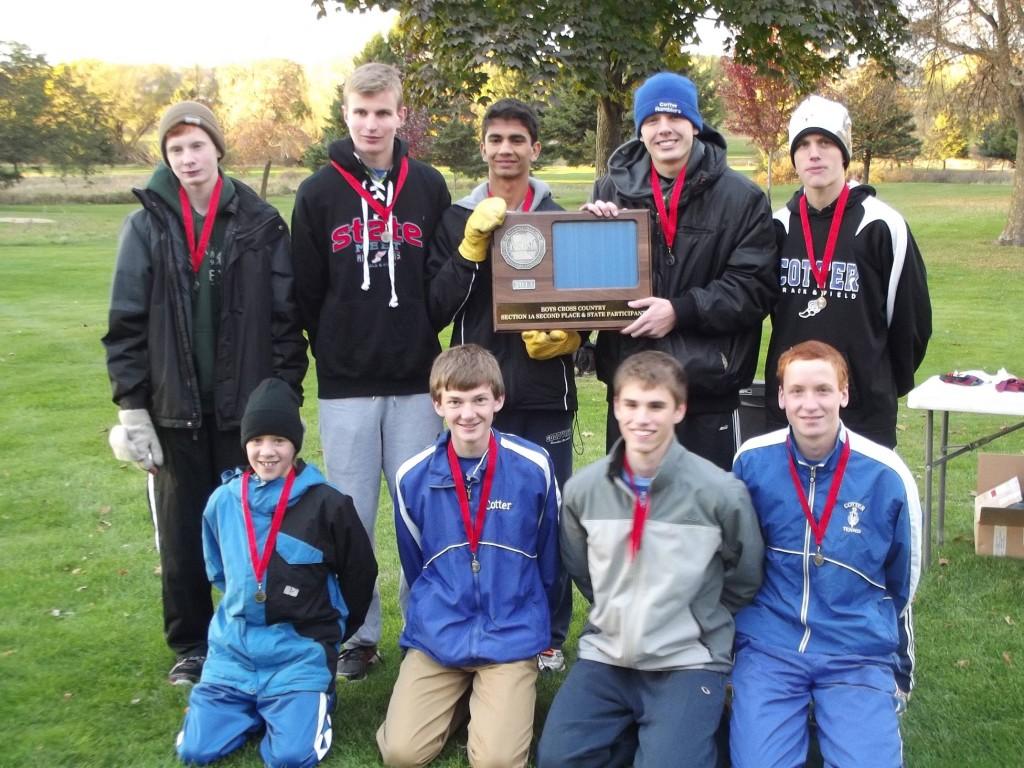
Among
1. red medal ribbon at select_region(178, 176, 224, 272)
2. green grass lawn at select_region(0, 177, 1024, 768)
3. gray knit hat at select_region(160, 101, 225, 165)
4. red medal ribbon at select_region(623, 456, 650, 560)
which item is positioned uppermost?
gray knit hat at select_region(160, 101, 225, 165)

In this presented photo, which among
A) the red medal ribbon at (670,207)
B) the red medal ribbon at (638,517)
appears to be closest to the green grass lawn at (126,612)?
the red medal ribbon at (638,517)

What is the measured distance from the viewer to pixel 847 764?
3.53m

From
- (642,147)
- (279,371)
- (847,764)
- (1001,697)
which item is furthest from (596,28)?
(847,764)

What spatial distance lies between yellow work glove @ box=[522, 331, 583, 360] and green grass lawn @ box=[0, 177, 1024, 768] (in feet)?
4.85

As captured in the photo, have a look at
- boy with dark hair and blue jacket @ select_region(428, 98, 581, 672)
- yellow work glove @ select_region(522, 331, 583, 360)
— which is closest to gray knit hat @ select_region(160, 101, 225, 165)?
boy with dark hair and blue jacket @ select_region(428, 98, 581, 672)

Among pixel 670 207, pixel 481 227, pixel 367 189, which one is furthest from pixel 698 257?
pixel 367 189

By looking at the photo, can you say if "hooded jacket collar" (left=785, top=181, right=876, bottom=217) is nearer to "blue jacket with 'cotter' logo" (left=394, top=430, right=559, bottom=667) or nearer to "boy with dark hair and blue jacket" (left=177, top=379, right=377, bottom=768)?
"blue jacket with 'cotter' logo" (left=394, top=430, right=559, bottom=667)

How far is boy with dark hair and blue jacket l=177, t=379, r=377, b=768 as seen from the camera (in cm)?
405

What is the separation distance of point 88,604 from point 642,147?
385cm

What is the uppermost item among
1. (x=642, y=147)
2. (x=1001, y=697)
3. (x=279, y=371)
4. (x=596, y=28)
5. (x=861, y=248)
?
(x=596, y=28)

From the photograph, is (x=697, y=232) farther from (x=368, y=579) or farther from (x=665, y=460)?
(x=368, y=579)

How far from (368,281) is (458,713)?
1854mm

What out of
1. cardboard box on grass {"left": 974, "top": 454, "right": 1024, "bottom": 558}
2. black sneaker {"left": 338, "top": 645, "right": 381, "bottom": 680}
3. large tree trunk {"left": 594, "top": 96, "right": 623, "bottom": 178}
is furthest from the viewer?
large tree trunk {"left": 594, "top": 96, "right": 623, "bottom": 178}

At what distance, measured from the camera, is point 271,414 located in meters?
4.12
